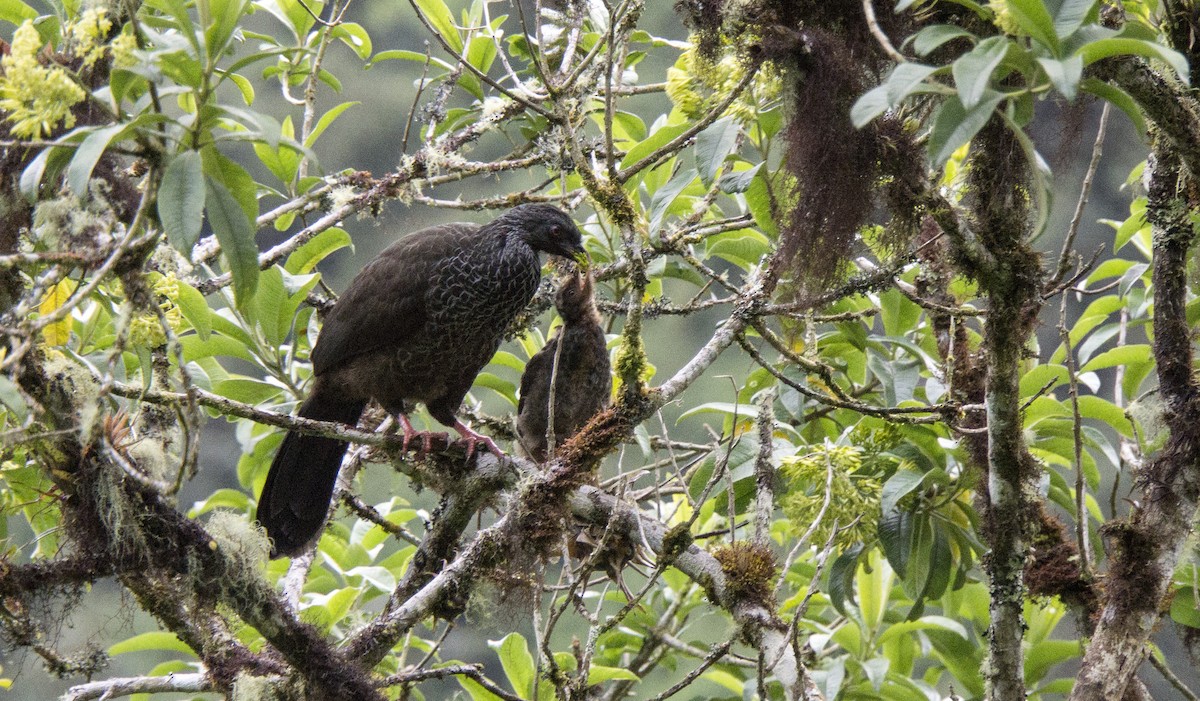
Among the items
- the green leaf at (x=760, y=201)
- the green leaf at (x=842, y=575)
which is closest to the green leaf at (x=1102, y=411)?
the green leaf at (x=842, y=575)

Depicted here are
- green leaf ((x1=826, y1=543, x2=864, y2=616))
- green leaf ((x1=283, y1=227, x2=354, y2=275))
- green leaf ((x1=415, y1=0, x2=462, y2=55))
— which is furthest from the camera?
green leaf ((x1=415, y1=0, x2=462, y2=55))

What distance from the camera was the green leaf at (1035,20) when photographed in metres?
1.62

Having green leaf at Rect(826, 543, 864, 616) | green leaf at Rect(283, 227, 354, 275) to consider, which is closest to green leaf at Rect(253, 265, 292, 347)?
green leaf at Rect(283, 227, 354, 275)

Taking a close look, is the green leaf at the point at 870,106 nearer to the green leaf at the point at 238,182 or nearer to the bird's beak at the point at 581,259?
the green leaf at the point at 238,182

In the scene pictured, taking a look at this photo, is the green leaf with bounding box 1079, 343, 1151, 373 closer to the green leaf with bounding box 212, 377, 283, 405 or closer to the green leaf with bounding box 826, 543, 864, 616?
the green leaf with bounding box 826, 543, 864, 616

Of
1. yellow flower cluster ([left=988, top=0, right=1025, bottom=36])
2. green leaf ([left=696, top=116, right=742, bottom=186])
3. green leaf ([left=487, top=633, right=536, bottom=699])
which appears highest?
yellow flower cluster ([left=988, top=0, right=1025, bottom=36])

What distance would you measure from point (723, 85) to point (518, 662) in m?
1.93

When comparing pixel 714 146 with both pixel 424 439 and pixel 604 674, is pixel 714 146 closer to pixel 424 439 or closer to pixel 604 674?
pixel 424 439

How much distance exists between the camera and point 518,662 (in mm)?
3391

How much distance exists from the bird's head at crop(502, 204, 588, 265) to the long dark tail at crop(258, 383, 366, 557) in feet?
3.31

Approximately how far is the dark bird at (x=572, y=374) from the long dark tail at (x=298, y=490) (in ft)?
2.55

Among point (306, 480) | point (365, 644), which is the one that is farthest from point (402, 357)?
point (365, 644)

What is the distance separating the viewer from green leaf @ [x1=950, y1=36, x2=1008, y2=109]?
57.6 inches

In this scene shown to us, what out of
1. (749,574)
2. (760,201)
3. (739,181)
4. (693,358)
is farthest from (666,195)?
(749,574)
